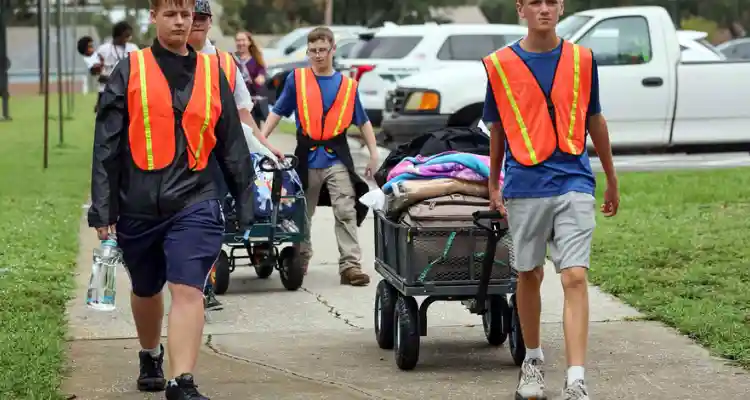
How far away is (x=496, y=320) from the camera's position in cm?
750

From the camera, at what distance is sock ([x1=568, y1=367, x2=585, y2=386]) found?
5934 millimetres

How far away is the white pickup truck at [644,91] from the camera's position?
17031 mm

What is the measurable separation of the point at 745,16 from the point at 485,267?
A: 39.0 meters

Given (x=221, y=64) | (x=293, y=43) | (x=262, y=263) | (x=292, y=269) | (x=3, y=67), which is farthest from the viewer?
(x=293, y=43)

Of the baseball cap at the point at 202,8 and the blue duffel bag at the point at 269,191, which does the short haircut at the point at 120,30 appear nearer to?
the blue duffel bag at the point at 269,191

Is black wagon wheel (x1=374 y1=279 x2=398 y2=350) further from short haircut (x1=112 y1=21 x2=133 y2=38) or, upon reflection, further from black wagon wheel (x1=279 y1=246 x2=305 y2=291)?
short haircut (x1=112 y1=21 x2=133 y2=38)

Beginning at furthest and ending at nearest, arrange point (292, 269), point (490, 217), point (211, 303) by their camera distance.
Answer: point (292, 269) < point (211, 303) < point (490, 217)

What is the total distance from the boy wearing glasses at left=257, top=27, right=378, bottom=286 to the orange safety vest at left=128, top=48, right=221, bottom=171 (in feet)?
12.0

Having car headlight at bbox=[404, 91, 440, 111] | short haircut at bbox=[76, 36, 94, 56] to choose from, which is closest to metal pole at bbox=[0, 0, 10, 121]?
short haircut at bbox=[76, 36, 94, 56]

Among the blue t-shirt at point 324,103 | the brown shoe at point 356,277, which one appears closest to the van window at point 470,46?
the blue t-shirt at point 324,103

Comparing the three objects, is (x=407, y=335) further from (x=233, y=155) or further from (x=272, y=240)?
(x=272, y=240)

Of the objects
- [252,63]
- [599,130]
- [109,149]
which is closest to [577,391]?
[599,130]

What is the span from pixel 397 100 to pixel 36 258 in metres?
7.84

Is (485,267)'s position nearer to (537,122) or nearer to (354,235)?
(537,122)
